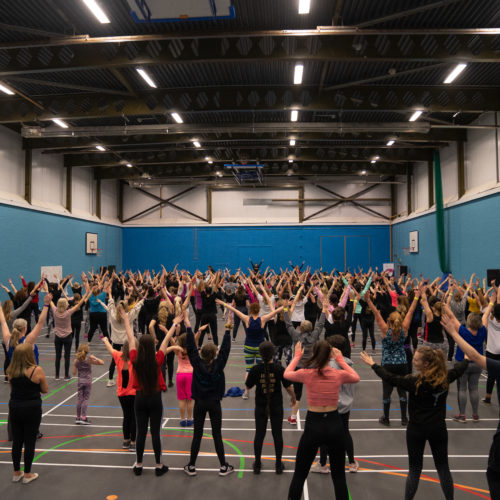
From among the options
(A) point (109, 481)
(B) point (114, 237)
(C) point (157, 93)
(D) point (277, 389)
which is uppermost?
(C) point (157, 93)

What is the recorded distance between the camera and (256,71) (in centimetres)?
1194

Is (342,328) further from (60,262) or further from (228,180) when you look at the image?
(228,180)

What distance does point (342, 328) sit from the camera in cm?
687

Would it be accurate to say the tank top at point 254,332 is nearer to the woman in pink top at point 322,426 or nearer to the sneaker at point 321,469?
the sneaker at point 321,469

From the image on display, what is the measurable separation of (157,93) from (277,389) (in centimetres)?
1164

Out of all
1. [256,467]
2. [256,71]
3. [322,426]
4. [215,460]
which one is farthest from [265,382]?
[256,71]

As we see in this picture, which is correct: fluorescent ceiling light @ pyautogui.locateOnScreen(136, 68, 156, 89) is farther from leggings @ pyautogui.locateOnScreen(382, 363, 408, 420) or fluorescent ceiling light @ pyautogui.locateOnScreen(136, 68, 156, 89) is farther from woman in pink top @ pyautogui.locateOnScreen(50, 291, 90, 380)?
leggings @ pyautogui.locateOnScreen(382, 363, 408, 420)

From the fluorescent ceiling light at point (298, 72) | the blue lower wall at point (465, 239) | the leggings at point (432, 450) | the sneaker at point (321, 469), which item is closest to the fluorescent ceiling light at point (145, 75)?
the fluorescent ceiling light at point (298, 72)

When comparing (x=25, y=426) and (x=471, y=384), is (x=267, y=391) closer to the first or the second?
(x=25, y=426)

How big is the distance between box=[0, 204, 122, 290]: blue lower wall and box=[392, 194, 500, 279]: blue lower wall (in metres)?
18.9

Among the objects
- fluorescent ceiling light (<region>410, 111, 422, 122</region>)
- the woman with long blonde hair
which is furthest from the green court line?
fluorescent ceiling light (<region>410, 111, 422, 122</region>)

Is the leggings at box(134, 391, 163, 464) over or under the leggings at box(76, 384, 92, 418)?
over

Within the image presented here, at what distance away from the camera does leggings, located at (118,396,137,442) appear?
16.6 ft

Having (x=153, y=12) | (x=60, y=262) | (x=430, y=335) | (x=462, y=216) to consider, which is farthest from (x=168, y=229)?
(x=430, y=335)
